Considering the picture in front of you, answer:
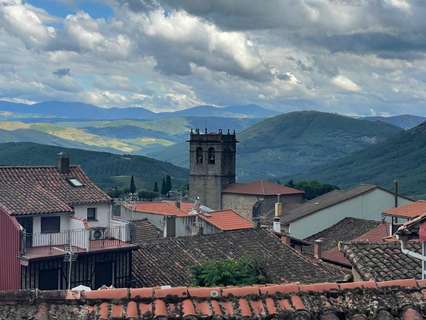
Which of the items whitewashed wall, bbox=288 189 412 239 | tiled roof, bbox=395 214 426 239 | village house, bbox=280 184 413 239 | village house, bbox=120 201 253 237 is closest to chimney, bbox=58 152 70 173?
village house, bbox=120 201 253 237

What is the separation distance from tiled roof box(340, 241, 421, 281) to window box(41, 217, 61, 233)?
819 inches

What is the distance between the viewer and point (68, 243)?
32.1m

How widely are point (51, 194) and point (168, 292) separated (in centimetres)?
2816

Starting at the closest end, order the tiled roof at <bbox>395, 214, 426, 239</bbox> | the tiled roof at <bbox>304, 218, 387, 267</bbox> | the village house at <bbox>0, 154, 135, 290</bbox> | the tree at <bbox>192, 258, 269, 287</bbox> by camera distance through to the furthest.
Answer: the tiled roof at <bbox>395, 214, 426, 239</bbox> → the tree at <bbox>192, 258, 269, 287</bbox> → the village house at <bbox>0, 154, 135, 290</bbox> → the tiled roof at <bbox>304, 218, 387, 267</bbox>

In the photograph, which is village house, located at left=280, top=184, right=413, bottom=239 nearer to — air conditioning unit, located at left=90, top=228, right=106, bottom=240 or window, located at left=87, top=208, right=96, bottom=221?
window, located at left=87, top=208, right=96, bottom=221

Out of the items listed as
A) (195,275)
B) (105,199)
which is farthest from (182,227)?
(195,275)

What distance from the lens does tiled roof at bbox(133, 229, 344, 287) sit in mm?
31766

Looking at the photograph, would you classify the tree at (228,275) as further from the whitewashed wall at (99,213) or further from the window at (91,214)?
the window at (91,214)

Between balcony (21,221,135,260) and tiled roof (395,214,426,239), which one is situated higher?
tiled roof (395,214,426,239)

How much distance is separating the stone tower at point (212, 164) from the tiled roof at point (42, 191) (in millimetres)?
50922

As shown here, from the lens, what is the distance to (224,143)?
292ft

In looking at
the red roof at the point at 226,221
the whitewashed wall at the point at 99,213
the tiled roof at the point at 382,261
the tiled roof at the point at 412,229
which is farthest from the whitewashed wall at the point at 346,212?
the tiled roof at the point at 412,229

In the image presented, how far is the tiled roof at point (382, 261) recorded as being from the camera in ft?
41.5

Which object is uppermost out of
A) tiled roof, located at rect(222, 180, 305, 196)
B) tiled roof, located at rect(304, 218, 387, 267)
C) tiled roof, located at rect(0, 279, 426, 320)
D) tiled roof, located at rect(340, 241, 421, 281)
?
tiled roof, located at rect(0, 279, 426, 320)
